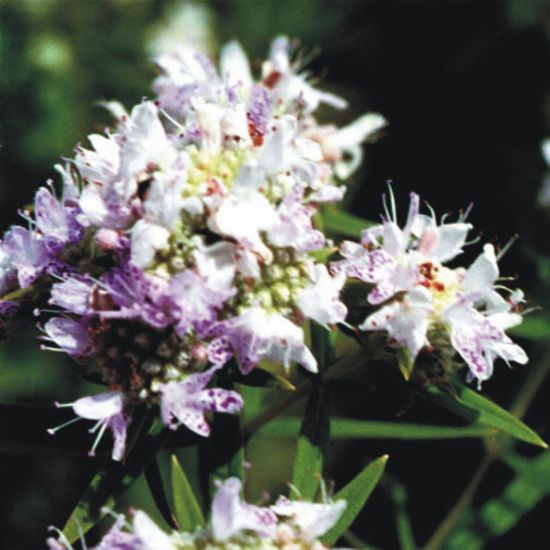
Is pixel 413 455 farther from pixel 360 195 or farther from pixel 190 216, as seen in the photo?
pixel 190 216

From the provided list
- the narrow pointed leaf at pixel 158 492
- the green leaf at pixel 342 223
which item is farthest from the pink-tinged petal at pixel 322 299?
the green leaf at pixel 342 223

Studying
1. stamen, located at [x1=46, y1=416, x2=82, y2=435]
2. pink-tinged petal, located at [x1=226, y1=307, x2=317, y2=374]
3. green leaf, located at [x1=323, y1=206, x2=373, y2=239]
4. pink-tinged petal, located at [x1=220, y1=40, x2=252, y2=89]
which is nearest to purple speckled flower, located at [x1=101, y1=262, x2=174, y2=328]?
pink-tinged petal, located at [x1=226, y1=307, x2=317, y2=374]

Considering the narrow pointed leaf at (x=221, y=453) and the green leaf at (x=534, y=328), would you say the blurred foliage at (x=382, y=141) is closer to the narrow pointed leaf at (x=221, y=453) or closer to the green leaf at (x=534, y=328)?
the green leaf at (x=534, y=328)

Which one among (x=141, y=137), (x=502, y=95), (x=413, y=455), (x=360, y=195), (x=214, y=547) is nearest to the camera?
(x=214, y=547)

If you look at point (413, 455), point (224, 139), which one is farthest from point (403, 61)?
point (224, 139)

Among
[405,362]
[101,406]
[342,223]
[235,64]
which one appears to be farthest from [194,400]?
[235,64]

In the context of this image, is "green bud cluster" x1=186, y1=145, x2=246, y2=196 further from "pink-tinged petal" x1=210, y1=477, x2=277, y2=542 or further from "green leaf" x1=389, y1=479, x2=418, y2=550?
"green leaf" x1=389, y1=479, x2=418, y2=550
